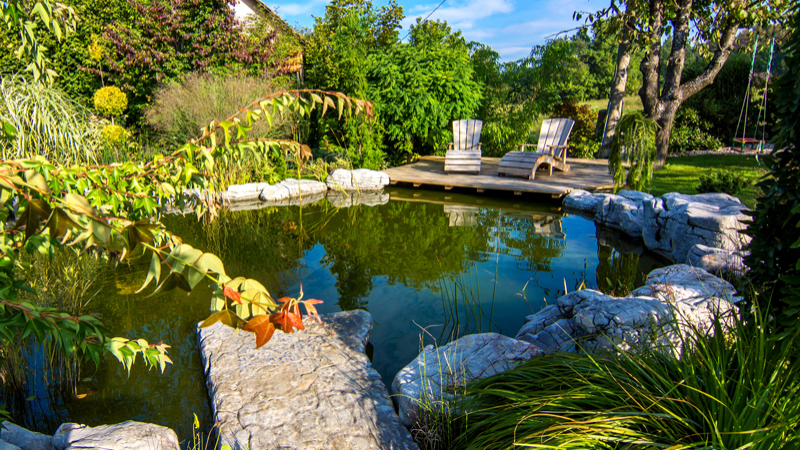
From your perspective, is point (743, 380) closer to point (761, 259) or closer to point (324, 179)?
point (761, 259)

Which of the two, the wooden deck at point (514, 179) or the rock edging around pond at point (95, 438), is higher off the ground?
the wooden deck at point (514, 179)

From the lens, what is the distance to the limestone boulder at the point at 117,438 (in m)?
1.80

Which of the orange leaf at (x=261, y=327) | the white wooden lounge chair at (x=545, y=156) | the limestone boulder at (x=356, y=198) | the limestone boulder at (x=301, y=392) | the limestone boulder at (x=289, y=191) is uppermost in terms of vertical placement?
the white wooden lounge chair at (x=545, y=156)

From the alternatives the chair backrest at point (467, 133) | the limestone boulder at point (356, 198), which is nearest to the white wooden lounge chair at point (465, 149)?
the chair backrest at point (467, 133)

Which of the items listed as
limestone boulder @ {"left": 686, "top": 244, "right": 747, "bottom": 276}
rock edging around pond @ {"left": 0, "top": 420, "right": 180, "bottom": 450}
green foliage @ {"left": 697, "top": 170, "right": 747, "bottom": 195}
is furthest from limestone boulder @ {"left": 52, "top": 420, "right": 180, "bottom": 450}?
green foliage @ {"left": 697, "top": 170, "right": 747, "bottom": 195}

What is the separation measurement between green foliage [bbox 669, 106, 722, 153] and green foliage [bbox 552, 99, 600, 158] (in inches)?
69.7

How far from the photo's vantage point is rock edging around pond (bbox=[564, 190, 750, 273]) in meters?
4.05

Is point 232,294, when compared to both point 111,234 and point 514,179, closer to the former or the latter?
point 111,234

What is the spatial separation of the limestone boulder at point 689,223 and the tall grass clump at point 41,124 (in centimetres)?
659

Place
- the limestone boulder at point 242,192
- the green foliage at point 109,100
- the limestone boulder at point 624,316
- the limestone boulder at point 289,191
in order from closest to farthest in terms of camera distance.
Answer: the limestone boulder at point 624,316
the limestone boulder at point 242,192
the limestone boulder at point 289,191
the green foliage at point 109,100

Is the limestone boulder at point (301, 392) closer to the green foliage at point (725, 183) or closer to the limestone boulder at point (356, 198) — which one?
the limestone boulder at point (356, 198)

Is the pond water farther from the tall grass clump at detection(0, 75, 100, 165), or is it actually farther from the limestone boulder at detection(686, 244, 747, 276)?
the tall grass clump at detection(0, 75, 100, 165)

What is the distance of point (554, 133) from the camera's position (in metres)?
8.91

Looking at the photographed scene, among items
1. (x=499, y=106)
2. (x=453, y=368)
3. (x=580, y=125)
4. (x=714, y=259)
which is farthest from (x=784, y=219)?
(x=580, y=125)
